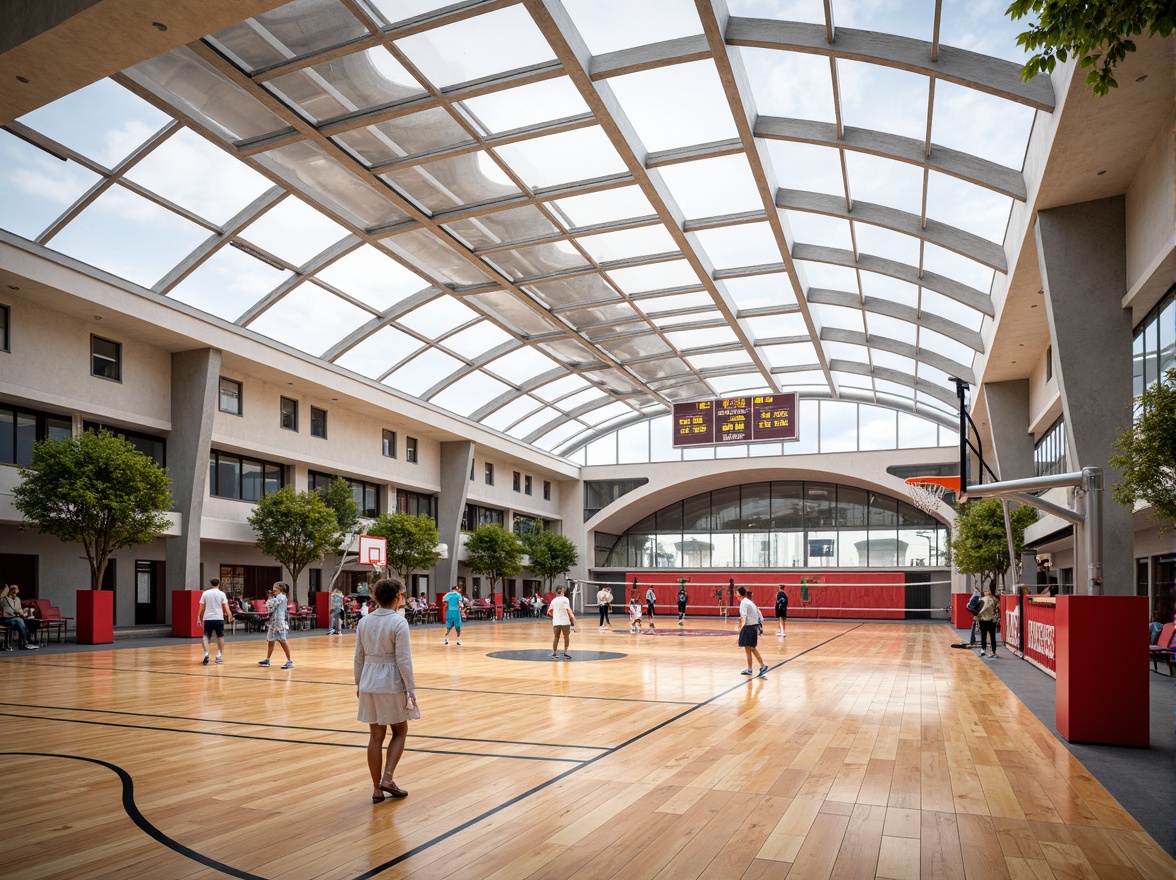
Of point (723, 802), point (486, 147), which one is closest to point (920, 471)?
point (486, 147)

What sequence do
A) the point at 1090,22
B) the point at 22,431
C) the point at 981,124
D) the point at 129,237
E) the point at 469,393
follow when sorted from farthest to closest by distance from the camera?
the point at 469,393 < the point at 22,431 < the point at 129,237 < the point at 981,124 < the point at 1090,22

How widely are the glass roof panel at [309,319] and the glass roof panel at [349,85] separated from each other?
29.3 ft

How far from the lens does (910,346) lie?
1182 inches

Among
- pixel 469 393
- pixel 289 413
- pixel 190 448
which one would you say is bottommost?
pixel 190 448

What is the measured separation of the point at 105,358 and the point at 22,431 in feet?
8.95

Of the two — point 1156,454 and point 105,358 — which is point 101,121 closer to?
point 105,358

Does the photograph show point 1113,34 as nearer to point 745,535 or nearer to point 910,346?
point 910,346

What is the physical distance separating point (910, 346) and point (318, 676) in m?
22.8

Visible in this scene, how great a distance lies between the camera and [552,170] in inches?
722

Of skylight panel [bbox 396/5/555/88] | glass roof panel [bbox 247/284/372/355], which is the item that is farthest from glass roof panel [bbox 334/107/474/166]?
glass roof panel [bbox 247/284/372/355]

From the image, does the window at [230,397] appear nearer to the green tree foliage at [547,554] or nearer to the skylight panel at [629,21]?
the green tree foliage at [547,554]

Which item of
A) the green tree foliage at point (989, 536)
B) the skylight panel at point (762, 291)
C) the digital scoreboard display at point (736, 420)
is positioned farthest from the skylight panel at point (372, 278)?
the green tree foliage at point (989, 536)

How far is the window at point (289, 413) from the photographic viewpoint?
29.3m

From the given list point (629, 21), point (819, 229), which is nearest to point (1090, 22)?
point (629, 21)
